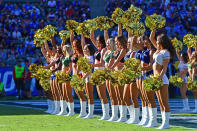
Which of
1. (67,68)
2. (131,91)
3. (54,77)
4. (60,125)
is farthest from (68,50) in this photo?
(131,91)

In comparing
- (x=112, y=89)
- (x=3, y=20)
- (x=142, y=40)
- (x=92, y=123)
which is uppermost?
(x=3, y=20)

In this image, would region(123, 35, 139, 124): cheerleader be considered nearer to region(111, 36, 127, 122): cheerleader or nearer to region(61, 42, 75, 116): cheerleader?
region(111, 36, 127, 122): cheerleader

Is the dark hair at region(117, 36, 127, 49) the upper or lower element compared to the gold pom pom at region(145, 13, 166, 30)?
lower

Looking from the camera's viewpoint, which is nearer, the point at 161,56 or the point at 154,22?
the point at 161,56

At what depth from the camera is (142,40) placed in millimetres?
9734

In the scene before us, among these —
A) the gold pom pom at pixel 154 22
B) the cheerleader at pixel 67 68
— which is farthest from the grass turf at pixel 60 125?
the gold pom pom at pixel 154 22

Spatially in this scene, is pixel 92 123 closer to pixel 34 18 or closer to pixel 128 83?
pixel 128 83

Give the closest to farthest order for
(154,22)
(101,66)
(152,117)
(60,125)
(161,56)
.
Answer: (161,56) < (154,22) < (152,117) < (60,125) < (101,66)

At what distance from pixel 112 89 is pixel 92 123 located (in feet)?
3.14

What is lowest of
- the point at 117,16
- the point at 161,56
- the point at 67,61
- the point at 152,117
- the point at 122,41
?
the point at 152,117

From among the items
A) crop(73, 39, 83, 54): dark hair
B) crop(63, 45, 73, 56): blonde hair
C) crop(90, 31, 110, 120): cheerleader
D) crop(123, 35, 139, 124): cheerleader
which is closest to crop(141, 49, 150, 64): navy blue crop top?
crop(123, 35, 139, 124): cheerleader

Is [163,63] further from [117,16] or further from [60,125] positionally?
[60,125]

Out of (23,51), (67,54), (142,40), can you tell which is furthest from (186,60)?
(23,51)

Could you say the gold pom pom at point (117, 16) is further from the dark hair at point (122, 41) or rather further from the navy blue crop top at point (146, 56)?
the navy blue crop top at point (146, 56)
